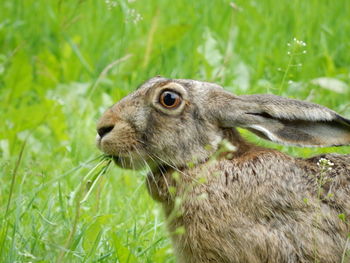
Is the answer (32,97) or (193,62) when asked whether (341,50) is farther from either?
(32,97)

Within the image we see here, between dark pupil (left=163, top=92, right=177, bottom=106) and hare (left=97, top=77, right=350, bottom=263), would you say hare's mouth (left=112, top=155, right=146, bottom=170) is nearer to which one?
→ hare (left=97, top=77, right=350, bottom=263)

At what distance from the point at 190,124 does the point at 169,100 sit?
0.59ft

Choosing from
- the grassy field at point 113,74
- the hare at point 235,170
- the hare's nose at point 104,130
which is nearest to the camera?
the hare at point 235,170

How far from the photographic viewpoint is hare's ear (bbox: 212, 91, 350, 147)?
193 inches

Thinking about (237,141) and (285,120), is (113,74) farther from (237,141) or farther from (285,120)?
(285,120)

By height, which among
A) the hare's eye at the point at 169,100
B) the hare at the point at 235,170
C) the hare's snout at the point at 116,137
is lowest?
the hare at the point at 235,170

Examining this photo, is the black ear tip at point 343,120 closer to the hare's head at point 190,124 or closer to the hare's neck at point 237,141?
the hare's head at point 190,124

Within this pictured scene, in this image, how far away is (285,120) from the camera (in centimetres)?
507

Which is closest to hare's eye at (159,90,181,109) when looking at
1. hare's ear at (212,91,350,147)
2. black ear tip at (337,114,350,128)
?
hare's ear at (212,91,350,147)

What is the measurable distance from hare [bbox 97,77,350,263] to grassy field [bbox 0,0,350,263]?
0.95 ft

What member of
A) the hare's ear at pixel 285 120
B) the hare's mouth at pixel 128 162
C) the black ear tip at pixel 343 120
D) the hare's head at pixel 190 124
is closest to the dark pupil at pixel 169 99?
the hare's head at pixel 190 124

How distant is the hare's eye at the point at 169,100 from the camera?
5113mm

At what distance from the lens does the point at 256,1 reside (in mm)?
8914

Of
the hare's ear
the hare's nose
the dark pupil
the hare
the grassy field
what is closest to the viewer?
the hare
